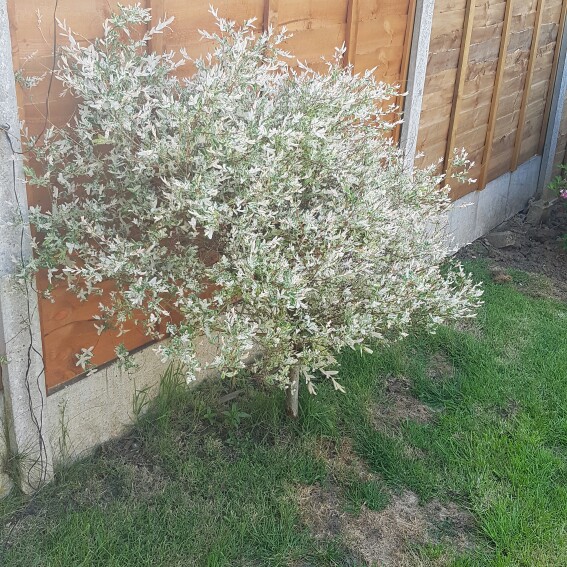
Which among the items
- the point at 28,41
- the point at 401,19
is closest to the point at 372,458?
the point at 28,41

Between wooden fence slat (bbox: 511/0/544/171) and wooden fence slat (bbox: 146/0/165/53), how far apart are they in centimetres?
492

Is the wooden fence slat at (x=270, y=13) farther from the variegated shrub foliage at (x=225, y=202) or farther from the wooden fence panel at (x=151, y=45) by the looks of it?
the variegated shrub foliage at (x=225, y=202)

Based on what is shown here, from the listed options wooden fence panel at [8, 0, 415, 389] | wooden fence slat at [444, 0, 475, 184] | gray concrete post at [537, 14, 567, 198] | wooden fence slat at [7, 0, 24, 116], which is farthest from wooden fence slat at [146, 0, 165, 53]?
gray concrete post at [537, 14, 567, 198]

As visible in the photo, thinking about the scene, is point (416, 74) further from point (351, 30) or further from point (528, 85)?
point (528, 85)

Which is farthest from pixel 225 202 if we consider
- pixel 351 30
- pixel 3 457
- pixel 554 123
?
pixel 554 123

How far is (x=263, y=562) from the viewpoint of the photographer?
300 centimetres

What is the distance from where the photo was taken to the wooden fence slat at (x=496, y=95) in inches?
252

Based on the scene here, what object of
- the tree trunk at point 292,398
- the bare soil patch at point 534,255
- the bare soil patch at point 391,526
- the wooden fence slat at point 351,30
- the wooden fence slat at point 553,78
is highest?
the wooden fence slat at point 351,30

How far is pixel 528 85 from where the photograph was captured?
725 centimetres

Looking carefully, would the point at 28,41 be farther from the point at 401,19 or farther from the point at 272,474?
the point at 401,19

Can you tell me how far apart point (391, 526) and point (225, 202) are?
156 cm

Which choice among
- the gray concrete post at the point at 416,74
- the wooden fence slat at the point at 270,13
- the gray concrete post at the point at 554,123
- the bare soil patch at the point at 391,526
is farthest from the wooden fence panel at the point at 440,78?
the bare soil patch at the point at 391,526

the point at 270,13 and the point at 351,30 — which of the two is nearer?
the point at 270,13

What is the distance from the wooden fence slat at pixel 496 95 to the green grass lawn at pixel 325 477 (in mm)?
2739
